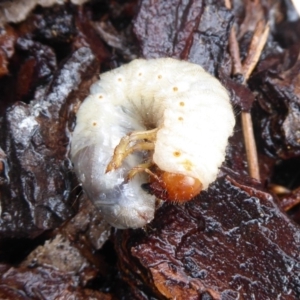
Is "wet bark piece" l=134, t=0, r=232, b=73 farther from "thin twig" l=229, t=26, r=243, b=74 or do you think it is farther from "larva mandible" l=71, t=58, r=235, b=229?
"larva mandible" l=71, t=58, r=235, b=229

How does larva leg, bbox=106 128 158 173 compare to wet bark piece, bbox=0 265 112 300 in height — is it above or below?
above

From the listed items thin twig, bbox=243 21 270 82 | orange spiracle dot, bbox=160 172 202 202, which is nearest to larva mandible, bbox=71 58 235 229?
orange spiracle dot, bbox=160 172 202 202

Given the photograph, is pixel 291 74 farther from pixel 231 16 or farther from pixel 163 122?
pixel 163 122

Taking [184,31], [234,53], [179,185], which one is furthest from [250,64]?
[179,185]

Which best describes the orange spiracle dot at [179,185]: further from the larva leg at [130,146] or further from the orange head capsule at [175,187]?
the larva leg at [130,146]

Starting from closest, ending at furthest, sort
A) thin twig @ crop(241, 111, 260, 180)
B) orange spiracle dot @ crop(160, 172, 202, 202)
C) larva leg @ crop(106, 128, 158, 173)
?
orange spiracle dot @ crop(160, 172, 202, 202) < larva leg @ crop(106, 128, 158, 173) < thin twig @ crop(241, 111, 260, 180)

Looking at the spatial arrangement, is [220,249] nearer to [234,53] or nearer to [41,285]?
[41,285]
